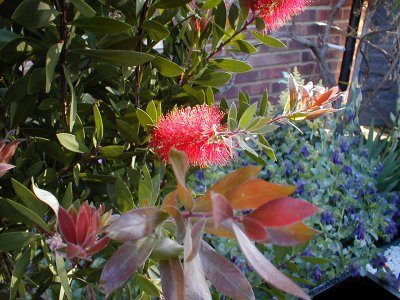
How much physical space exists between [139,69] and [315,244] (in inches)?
50.2

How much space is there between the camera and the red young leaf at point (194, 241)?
1.16ft

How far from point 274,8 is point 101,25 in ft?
0.84

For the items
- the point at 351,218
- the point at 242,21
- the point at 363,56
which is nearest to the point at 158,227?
the point at 242,21

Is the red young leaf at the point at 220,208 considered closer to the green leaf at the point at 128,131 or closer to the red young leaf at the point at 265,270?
the red young leaf at the point at 265,270

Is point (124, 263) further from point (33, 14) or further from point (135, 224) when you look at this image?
point (33, 14)

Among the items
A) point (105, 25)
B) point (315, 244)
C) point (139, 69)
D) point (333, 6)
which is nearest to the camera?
point (105, 25)

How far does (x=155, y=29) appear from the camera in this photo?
63 centimetres

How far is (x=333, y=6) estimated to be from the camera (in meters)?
2.87

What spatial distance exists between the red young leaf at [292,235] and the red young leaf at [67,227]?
0.17 meters

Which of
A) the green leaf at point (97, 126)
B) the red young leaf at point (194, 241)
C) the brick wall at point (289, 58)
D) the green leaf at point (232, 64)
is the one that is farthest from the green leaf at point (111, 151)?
the brick wall at point (289, 58)

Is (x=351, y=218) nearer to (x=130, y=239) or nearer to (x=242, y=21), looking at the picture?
(x=242, y=21)

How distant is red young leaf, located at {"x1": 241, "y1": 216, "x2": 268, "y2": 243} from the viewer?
13.8 inches

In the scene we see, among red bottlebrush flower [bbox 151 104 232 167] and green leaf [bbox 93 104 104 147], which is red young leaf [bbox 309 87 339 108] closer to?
Answer: red bottlebrush flower [bbox 151 104 232 167]

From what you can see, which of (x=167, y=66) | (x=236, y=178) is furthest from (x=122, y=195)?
(x=236, y=178)
